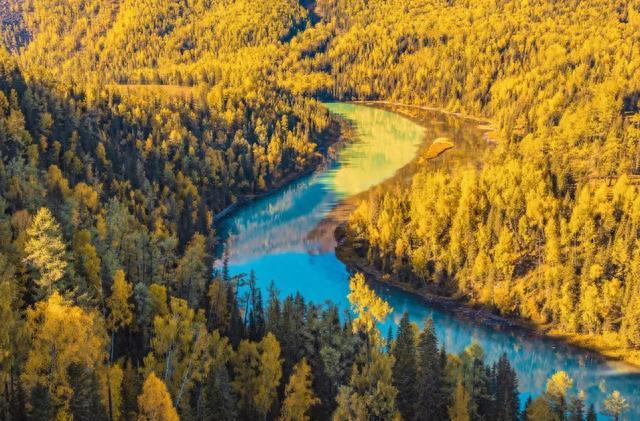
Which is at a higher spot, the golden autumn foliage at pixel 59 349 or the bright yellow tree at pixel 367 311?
the golden autumn foliage at pixel 59 349

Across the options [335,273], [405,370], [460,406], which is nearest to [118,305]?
[405,370]

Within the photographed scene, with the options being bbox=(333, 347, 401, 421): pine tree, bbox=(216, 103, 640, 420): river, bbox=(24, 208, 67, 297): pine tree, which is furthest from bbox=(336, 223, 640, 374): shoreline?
bbox=(24, 208, 67, 297): pine tree

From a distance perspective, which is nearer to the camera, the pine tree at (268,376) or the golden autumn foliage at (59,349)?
the golden autumn foliage at (59,349)

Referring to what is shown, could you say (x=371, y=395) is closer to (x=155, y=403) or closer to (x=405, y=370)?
(x=405, y=370)

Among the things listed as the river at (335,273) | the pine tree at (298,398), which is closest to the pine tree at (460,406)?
the pine tree at (298,398)

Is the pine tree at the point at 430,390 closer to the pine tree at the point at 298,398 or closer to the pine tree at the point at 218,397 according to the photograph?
the pine tree at the point at 298,398

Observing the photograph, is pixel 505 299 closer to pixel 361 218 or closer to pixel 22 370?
pixel 361 218

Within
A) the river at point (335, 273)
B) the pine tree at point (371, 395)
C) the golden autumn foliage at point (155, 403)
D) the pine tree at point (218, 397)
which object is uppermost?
the golden autumn foliage at point (155, 403)
